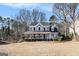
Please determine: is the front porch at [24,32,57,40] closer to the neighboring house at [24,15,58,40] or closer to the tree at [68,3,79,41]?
the neighboring house at [24,15,58,40]

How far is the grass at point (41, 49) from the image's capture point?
1.40 m

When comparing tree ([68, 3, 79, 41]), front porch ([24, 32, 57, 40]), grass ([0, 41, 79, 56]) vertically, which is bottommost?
grass ([0, 41, 79, 56])

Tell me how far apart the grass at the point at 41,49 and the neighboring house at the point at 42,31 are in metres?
0.05

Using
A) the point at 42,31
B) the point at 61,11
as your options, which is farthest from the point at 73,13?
the point at 42,31

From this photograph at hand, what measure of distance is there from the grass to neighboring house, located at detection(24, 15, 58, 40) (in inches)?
1.9

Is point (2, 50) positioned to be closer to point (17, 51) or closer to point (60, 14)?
point (17, 51)

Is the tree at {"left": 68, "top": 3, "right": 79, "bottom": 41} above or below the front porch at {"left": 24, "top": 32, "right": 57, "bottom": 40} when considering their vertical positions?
above

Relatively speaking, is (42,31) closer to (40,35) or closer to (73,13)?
(40,35)

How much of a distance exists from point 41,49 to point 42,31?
4.5 inches

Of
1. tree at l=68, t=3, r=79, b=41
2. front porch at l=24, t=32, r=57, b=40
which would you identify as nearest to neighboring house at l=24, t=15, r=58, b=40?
front porch at l=24, t=32, r=57, b=40

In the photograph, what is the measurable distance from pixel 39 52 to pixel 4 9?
0.35 m

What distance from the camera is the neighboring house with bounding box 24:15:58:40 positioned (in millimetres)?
1408

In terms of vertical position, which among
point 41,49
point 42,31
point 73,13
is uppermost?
point 73,13

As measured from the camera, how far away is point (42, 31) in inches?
55.5
